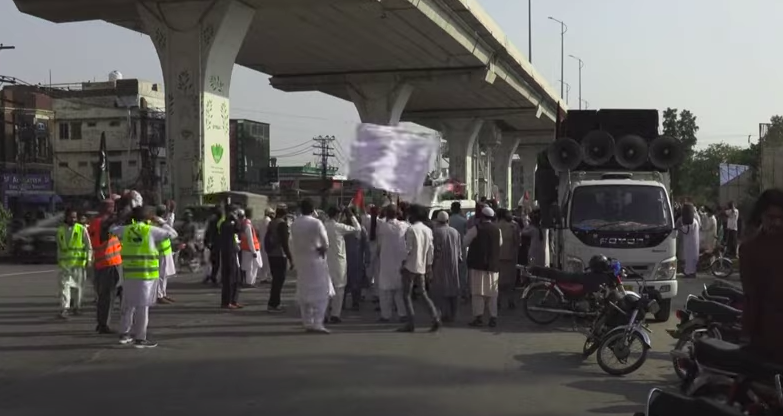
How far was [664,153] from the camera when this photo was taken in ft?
43.2

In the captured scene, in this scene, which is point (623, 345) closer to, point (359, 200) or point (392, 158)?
point (392, 158)

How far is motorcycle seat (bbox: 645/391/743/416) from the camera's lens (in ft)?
12.0

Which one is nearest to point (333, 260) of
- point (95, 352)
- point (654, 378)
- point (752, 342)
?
point (95, 352)

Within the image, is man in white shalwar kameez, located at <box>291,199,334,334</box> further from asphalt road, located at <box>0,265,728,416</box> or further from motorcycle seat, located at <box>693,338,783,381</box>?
motorcycle seat, located at <box>693,338,783,381</box>

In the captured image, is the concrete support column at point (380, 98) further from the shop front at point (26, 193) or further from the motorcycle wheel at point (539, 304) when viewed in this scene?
the motorcycle wheel at point (539, 304)

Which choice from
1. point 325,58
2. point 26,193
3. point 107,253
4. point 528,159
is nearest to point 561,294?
point 107,253

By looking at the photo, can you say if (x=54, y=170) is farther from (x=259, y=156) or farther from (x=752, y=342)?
(x=752, y=342)

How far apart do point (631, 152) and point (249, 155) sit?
62231mm

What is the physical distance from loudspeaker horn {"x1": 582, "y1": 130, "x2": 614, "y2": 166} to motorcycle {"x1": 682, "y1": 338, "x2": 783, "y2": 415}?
9007 mm

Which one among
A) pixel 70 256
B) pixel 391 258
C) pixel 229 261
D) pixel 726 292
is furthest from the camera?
pixel 229 261

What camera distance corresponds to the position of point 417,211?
11.3 meters

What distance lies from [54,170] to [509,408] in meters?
61.9

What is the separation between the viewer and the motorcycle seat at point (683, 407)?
365 cm

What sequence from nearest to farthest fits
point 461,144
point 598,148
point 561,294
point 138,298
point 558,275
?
1. point 138,298
2. point 558,275
3. point 561,294
4. point 598,148
5. point 461,144
